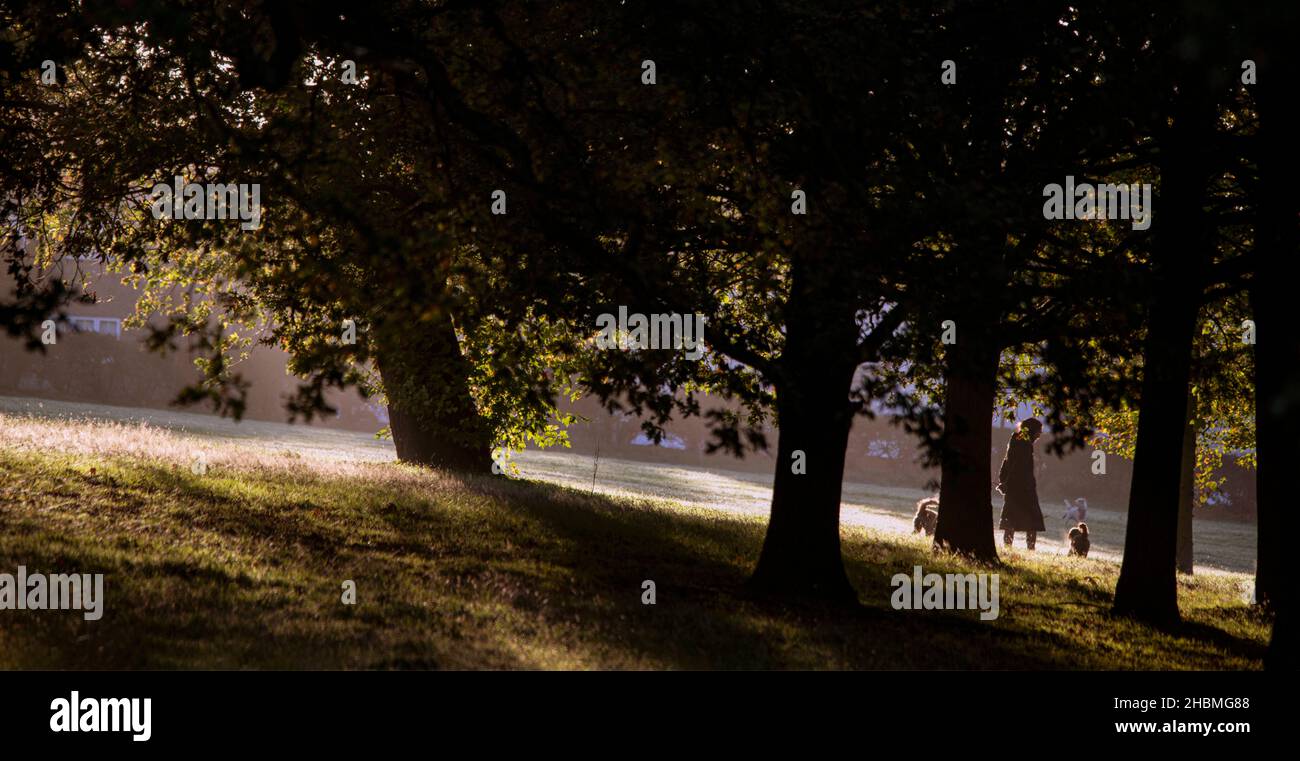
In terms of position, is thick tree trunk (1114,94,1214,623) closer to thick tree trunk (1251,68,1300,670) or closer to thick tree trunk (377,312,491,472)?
thick tree trunk (1251,68,1300,670)

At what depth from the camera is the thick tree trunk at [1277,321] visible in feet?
26.0

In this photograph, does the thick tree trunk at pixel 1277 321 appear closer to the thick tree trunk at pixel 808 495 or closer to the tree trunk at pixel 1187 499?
the thick tree trunk at pixel 808 495

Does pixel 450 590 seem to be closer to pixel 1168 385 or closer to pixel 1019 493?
pixel 1168 385

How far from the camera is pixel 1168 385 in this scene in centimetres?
1177

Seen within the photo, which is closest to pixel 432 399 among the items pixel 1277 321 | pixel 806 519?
pixel 806 519

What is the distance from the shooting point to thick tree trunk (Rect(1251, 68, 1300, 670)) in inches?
313

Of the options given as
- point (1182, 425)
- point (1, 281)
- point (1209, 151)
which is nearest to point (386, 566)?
point (1182, 425)

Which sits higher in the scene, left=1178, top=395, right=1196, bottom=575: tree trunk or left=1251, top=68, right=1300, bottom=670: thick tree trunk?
left=1251, top=68, right=1300, bottom=670: thick tree trunk

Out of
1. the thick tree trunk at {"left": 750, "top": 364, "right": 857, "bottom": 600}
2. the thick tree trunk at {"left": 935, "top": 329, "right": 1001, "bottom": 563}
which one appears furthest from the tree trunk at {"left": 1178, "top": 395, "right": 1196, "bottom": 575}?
the thick tree trunk at {"left": 750, "top": 364, "right": 857, "bottom": 600}

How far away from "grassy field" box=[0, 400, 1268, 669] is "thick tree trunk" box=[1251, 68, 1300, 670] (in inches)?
62.4

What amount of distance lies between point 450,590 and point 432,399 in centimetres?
771
